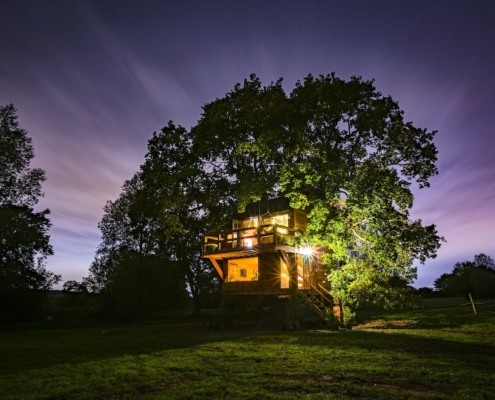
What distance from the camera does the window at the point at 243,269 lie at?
29062mm

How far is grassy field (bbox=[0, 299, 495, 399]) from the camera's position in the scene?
7.31m

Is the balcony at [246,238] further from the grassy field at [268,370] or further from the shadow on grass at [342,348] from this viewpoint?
Result: the grassy field at [268,370]

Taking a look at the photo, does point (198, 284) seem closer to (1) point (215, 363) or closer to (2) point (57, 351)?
(2) point (57, 351)

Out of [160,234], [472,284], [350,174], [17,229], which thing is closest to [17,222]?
[17,229]

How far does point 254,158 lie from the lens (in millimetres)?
25797

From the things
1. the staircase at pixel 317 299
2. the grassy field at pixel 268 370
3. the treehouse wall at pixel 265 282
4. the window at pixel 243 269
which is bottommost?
the grassy field at pixel 268 370

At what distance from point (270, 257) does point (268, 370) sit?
15301mm

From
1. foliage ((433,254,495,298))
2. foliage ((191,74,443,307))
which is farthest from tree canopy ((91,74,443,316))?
foliage ((433,254,495,298))

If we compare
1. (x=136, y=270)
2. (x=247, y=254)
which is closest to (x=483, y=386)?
(x=247, y=254)

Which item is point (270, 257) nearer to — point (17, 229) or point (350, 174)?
point (350, 174)

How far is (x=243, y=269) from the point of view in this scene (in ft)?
96.8

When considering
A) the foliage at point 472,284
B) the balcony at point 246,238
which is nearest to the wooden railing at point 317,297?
the balcony at point 246,238

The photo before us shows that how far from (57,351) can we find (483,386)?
14.4 meters

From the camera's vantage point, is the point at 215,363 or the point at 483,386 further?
the point at 215,363
